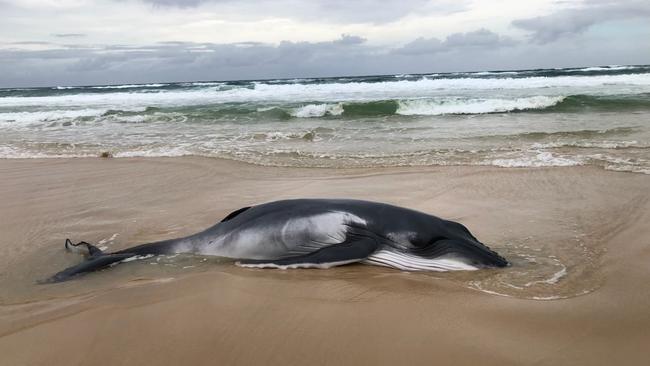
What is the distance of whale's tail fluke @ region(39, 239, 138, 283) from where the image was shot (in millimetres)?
4066

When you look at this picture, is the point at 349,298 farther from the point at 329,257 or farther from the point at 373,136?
the point at 373,136

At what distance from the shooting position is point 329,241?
4344 millimetres

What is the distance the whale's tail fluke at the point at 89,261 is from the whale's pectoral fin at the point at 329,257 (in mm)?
1082

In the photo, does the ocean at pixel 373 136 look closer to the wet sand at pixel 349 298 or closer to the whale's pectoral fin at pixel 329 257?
the wet sand at pixel 349 298

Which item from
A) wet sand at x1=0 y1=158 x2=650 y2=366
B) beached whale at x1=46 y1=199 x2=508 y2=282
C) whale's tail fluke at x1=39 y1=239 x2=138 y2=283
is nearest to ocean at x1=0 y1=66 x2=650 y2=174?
wet sand at x1=0 y1=158 x2=650 y2=366

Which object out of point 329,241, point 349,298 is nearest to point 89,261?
point 329,241

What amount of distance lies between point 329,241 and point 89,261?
195cm

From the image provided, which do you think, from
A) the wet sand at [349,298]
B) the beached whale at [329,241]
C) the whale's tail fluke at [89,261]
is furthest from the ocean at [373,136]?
the whale's tail fluke at [89,261]

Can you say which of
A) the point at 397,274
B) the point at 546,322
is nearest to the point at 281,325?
the point at 397,274

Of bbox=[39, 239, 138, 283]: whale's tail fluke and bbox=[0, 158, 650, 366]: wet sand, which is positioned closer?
bbox=[0, 158, 650, 366]: wet sand

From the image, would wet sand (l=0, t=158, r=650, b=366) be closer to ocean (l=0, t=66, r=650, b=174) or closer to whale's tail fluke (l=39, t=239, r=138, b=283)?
whale's tail fluke (l=39, t=239, r=138, b=283)

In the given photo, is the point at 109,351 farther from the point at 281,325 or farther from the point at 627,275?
the point at 627,275

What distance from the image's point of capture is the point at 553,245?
15.0ft

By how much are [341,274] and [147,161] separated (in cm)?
735
